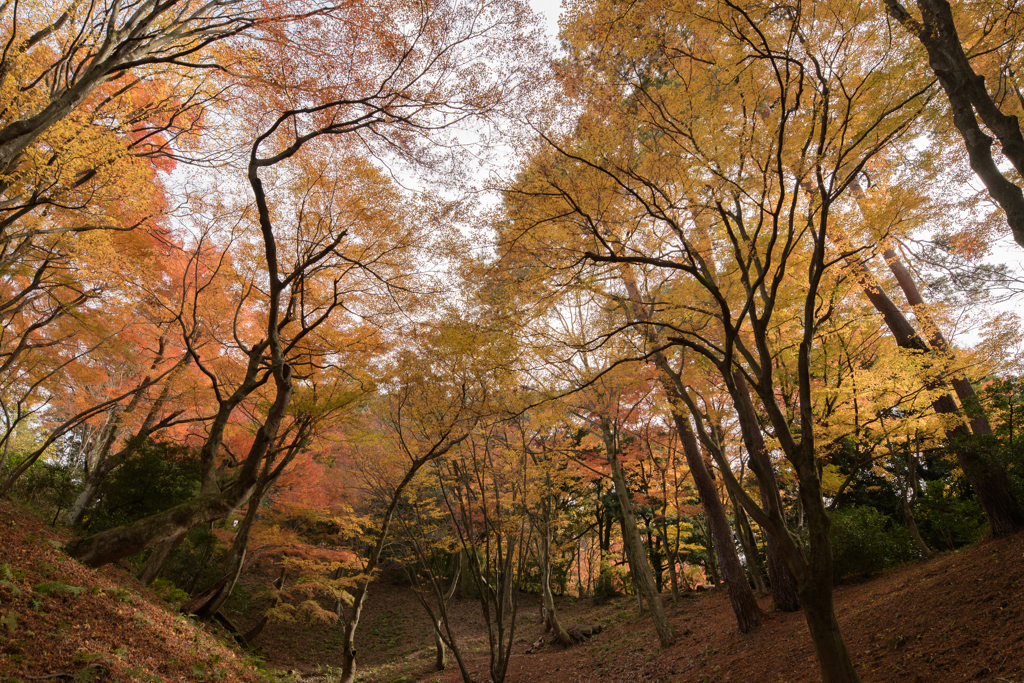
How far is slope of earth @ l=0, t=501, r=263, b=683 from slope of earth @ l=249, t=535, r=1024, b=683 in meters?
4.93

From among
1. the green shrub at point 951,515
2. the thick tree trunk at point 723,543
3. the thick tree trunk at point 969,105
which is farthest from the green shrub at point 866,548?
the thick tree trunk at point 969,105

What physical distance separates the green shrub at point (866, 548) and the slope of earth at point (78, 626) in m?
9.67

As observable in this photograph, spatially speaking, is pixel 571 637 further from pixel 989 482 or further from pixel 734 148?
pixel 734 148

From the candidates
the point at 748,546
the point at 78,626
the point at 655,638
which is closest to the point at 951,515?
the point at 748,546

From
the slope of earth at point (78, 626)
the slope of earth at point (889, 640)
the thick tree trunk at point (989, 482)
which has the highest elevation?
the thick tree trunk at point (989, 482)

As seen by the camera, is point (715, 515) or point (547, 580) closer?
point (715, 515)

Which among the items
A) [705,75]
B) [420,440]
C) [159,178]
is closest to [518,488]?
[420,440]

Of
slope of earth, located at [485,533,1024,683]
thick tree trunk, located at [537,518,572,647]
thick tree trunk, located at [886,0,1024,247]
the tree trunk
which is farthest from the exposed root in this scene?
thick tree trunk, located at [886,0,1024,247]

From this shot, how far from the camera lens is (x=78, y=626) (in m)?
4.30

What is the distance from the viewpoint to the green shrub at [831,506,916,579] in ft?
26.0

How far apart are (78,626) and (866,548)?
11025 mm

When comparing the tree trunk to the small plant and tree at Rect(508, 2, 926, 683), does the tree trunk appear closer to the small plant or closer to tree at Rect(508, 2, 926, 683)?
tree at Rect(508, 2, 926, 683)

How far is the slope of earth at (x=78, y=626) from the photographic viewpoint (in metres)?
3.63

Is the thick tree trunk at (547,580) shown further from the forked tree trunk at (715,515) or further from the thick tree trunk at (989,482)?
the thick tree trunk at (989,482)
